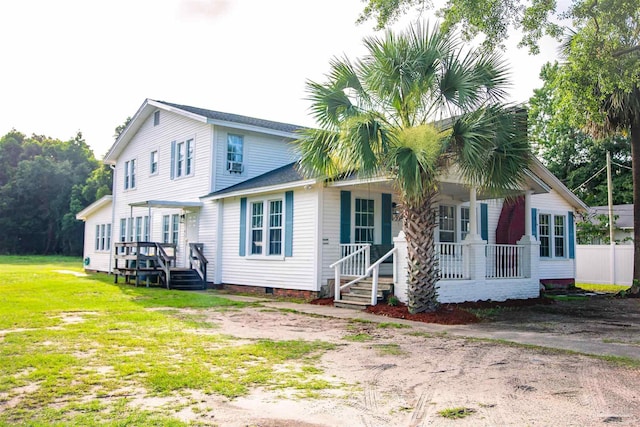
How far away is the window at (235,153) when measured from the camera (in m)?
19.2

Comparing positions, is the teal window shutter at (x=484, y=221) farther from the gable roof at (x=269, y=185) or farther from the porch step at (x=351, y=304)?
the porch step at (x=351, y=304)

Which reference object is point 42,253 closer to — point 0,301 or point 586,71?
point 0,301

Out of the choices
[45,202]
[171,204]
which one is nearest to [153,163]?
[171,204]

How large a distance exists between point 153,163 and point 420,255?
1509cm

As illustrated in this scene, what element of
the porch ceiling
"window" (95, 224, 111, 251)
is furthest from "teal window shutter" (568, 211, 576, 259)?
"window" (95, 224, 111, 251)

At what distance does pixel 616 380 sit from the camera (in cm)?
595

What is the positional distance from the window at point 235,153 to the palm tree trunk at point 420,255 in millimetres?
9427

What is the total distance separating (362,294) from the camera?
13.0 m

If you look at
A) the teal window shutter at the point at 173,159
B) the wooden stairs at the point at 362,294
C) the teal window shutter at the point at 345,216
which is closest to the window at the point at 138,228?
the teal window shutter at the point at 173,159

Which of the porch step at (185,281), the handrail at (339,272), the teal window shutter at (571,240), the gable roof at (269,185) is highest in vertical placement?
the gable roof at (269,185)

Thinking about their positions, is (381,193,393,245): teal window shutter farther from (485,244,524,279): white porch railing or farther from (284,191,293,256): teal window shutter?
(485,244,524,279): white porch railing

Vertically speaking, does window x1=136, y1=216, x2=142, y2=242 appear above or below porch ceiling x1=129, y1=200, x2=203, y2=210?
below

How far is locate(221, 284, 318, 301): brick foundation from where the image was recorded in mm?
14609

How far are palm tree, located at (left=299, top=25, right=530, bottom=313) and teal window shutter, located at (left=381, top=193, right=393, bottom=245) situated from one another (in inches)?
159
